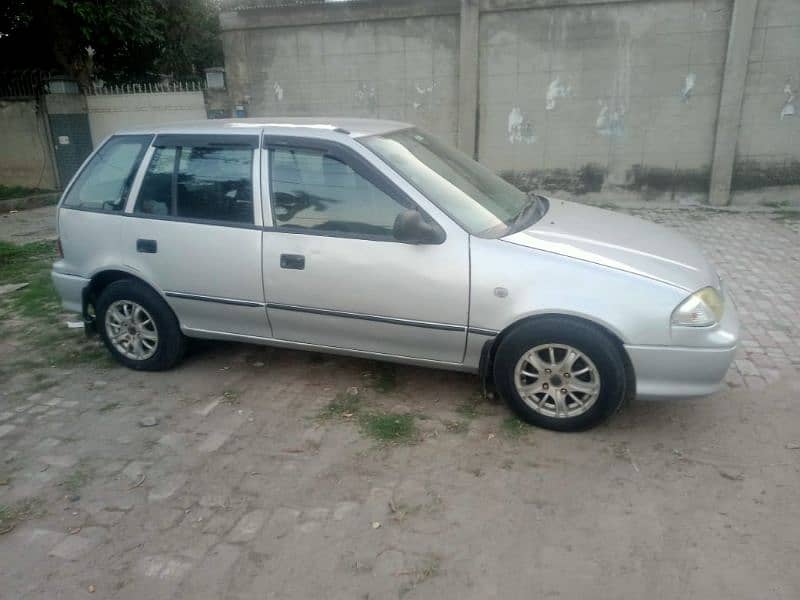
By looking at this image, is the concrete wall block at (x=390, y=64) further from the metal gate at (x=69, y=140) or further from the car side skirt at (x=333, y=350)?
the car side skirt at (x=333, y=350)

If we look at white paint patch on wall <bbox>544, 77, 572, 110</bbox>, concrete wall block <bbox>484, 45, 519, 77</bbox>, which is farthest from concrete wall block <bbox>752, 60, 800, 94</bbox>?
concrete wall block <bbox>484, 45, 519, 77</bbox>

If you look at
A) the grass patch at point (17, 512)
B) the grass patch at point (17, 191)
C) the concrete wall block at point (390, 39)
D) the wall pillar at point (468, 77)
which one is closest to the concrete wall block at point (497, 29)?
the wall pillar at point (468, 77)

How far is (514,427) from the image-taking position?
3.68 m

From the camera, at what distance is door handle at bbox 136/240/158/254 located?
4.22 m

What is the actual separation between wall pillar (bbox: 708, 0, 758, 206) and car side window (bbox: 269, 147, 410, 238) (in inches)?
324

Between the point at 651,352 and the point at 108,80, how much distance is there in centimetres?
1583

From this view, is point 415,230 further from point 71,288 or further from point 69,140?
point 69,140

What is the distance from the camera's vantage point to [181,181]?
4.22 m

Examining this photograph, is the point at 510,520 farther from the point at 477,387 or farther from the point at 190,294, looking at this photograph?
the point at 190,294

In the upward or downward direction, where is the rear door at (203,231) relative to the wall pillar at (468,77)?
downward

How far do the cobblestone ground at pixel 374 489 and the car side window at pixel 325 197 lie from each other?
1129mm

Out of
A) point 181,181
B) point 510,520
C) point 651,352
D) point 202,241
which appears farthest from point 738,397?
point 181,181

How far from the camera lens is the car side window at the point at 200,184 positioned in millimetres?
4047

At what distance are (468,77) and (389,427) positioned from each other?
834cm
